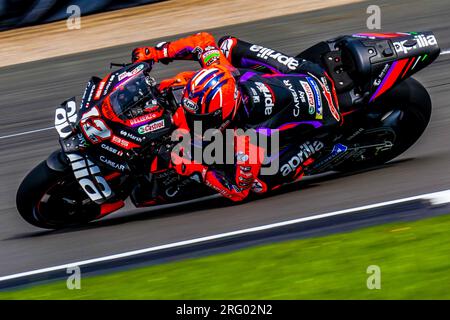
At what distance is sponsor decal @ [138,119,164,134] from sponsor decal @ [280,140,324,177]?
115 centimetres

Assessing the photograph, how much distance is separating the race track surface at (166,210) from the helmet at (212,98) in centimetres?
94

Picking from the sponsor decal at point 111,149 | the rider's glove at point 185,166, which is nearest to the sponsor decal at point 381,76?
the rider's glove at point 185,166

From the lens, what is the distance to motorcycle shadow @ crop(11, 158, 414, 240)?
24.7 ft

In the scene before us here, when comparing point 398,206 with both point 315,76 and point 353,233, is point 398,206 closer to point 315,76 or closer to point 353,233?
point 353,233

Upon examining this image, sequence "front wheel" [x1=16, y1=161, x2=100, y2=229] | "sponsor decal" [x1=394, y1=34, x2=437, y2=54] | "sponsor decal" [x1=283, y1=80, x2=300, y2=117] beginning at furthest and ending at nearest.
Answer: "sponsor decal" [x1=394, y1=34, x2=437, y2=54], "sponsor decal" [x1=283, y1=80, x2=300, y2=117], "front wheel" [x1=16, y1=161, x2=100, y2=229]

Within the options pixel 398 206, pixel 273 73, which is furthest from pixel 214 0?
pixel 398 206

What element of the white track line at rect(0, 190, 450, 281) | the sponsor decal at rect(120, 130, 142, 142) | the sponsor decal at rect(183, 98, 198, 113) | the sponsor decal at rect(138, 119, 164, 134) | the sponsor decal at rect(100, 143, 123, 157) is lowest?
the white track line at rect(0, 190, 450, 281)

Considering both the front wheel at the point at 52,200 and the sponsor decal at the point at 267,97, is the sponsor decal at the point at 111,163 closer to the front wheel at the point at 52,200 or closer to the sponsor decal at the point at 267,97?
the front wheel at the point at 52,200

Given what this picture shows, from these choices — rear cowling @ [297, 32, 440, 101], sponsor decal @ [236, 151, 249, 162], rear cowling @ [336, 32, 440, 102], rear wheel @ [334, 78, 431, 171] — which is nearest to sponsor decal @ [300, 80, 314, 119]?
rear cowling @ [297, 32, 440, 101]

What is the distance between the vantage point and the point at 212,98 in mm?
6605

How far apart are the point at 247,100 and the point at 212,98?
45 centimetres

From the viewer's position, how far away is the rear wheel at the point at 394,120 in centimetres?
755

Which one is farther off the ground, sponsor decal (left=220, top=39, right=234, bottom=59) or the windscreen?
sponsor decal (left=220, top=39, right=234, bottom=59)

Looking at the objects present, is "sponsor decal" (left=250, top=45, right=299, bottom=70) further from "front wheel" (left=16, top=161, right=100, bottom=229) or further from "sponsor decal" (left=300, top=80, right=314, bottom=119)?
"front wheel" (left=16, top=161, right=100, bottom=229)
